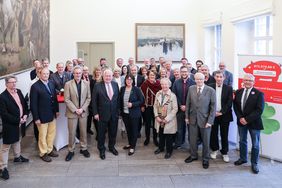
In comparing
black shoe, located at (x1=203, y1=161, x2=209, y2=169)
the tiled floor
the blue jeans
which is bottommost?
the tiled floor

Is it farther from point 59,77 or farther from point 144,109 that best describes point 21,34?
point 144,109

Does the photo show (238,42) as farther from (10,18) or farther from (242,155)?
(10,18)

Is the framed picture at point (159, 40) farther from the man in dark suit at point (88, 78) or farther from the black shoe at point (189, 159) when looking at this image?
the black shoe at point (189, 159)

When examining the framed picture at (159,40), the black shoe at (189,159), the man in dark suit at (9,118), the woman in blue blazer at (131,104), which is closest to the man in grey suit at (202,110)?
the black shoe at (189,159)

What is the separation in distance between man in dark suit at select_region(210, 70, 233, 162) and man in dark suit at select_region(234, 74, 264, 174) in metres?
0.18

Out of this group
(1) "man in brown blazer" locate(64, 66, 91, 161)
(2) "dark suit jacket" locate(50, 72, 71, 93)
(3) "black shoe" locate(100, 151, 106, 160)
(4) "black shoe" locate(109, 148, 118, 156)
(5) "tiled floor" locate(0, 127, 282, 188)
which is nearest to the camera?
(5) "tiled floor" locate(0, 127, 282, 188)

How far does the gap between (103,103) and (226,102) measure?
83.7 inches

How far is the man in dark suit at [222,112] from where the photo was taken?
5.61m

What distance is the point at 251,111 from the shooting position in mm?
5266

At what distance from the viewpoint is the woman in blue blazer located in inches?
237

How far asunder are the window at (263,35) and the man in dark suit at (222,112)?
3.07 meters

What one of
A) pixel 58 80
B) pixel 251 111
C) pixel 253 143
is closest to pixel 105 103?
pixel 58 80

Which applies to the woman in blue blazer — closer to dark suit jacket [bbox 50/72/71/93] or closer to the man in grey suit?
the man in grey suit

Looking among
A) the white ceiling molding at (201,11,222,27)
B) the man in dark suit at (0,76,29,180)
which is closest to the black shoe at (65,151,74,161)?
the man in dark suit at (0,76,29,180)
